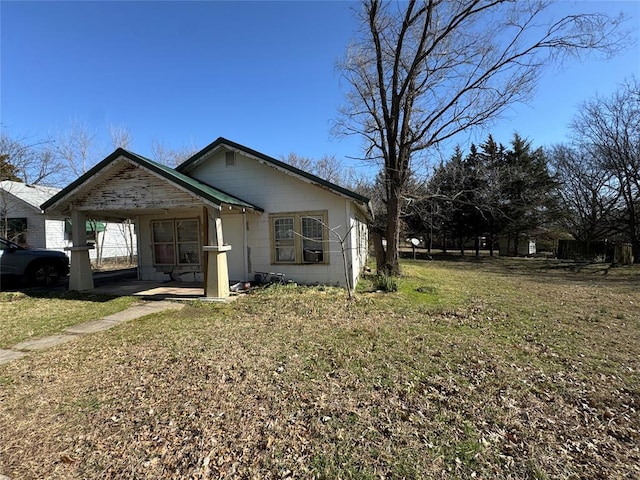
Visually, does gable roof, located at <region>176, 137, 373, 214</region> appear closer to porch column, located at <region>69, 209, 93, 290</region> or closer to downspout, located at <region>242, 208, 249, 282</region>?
downspout, located at <region>242, 208, 249, 282</region>

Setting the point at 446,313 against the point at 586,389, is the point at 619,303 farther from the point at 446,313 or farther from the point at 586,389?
the point at 586,389

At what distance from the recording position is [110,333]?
572 cm

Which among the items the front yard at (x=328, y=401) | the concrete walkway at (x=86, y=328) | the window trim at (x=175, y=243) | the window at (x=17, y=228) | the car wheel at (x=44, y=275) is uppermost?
the window at (x=17, y=228)

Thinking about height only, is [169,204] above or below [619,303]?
above

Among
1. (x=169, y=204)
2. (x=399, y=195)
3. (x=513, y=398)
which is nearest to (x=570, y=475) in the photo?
(x=513, y=398)

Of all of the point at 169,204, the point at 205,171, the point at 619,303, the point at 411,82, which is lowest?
the point at 619,303

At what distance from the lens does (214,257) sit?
805 cm

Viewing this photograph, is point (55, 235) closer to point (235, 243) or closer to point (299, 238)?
point (235, 243)

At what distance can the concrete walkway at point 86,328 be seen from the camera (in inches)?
194

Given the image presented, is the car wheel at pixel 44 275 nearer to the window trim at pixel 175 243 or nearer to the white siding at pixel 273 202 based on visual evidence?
the window trim at pixel 175 243

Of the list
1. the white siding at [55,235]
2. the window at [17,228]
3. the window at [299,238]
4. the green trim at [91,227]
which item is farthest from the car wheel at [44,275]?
the window at [17,228]

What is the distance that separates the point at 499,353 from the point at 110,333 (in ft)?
21.2

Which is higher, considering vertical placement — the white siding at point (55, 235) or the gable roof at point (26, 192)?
the gable roof at point (26, 192)

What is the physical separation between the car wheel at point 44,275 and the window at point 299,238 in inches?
289
